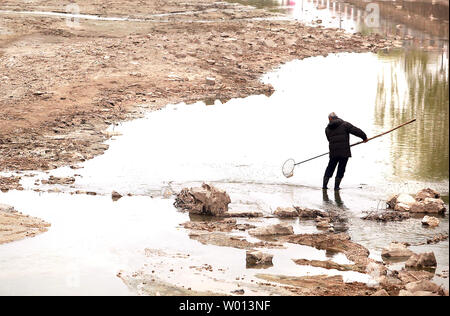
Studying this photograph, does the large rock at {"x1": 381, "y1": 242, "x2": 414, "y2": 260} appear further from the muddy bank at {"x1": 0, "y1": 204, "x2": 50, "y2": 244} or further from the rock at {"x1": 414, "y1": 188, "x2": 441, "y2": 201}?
the muddy bank at {"x1": 0, "y1": 204, "x2": 50, "y2": 244}

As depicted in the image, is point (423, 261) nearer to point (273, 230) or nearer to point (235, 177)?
point (273, 230)

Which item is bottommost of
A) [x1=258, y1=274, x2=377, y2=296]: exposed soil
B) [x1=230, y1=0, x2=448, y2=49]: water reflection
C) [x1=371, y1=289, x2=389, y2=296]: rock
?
[x1=258, y1=274, x2=377, y2=296]: exposed soil

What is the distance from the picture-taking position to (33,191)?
16047 mm

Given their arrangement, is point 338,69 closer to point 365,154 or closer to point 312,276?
point 365,154

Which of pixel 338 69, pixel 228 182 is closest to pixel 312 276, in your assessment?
pixel 228 182

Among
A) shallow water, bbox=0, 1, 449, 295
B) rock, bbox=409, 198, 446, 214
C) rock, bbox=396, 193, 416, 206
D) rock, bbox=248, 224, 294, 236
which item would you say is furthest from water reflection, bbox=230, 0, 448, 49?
rock, bbox=248, 224, 294, 236

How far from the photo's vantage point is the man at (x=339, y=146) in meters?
16.2

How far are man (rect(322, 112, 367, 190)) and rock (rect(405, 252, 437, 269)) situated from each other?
3974 millimetres

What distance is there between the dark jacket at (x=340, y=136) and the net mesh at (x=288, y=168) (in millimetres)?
1046

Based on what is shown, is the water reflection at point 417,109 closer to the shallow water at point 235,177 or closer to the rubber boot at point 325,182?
the shallow water at point 235,177

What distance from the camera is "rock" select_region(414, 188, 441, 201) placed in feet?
50.1

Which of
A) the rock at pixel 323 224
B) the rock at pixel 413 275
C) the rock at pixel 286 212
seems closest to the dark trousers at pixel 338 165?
the rock at pixel 286 212

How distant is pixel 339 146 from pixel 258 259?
4427 millimetres
